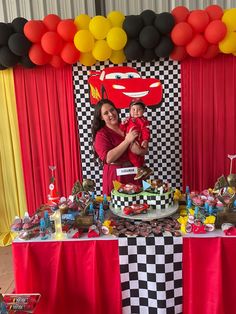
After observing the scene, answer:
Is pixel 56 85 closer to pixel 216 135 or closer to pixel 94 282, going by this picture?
pixel 216 135

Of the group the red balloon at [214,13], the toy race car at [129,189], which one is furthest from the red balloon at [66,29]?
the toy race car at [129,189]

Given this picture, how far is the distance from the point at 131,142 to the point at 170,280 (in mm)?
1063

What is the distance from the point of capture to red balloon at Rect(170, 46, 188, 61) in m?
3.45

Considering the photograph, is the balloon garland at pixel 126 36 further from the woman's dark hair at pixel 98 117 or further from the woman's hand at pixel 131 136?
the woman's hand at pixel 131 136

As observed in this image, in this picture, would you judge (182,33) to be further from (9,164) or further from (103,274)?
(9,164)

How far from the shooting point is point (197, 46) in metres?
3.33

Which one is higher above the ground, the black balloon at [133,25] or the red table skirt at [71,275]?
the black balloon at [133,25]

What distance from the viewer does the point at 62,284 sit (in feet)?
6.84

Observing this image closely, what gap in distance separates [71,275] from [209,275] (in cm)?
88

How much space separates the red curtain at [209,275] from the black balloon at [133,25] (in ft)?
7.39

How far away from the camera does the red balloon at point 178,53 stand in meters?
3.45

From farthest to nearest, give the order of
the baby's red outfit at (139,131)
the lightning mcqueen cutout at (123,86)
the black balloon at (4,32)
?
1. the lightning mcqueen cutout at (123,86)
2. the black balloon at (4,32)
3. the baby's red outfit at (139,131)

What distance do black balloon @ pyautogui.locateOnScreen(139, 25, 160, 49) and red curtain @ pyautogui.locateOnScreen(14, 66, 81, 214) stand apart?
0.99m

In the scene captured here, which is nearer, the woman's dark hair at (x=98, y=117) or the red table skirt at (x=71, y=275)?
the red table skirt at (x=71, y=275)
